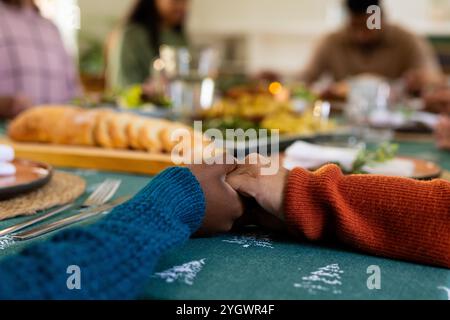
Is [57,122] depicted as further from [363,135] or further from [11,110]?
[363,135]

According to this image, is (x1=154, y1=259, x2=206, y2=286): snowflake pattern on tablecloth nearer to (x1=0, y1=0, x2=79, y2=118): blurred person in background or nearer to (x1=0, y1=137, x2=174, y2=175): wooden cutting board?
(x1=0, y1=137, x2=174, y2=175): wooden cutting board

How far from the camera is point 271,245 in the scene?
524 millimetres

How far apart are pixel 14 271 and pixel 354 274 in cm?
27

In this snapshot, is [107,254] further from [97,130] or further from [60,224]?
[97,130]

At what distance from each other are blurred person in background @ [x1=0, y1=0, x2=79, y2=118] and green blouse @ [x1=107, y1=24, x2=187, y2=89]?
415 mm

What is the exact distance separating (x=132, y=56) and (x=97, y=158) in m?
2.11

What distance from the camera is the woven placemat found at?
2.03ft

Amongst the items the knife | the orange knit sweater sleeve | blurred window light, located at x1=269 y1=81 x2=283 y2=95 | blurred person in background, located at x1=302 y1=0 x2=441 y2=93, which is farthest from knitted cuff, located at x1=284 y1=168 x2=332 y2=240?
blurred person in background, located at x1=302 y1=0 x2=441 y2=93

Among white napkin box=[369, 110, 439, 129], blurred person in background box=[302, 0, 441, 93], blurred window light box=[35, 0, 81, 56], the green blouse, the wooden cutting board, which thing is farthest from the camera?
blurred window light box=[35, 0, 81, 56]

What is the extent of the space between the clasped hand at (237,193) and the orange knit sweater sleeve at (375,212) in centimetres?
2

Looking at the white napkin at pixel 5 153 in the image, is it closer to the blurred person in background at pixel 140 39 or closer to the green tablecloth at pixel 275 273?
the green tablecloth at pixel 275 273

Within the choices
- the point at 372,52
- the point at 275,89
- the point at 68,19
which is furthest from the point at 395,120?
the point at 68,19

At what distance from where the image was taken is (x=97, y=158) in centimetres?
96
